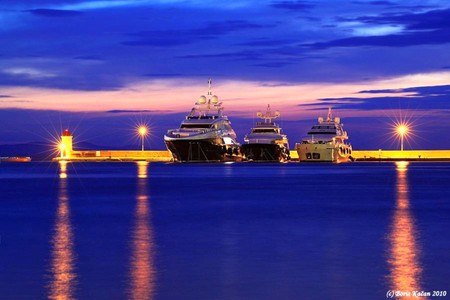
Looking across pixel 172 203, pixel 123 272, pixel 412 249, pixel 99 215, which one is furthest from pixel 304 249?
pixel 172 203

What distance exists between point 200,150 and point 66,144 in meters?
72.6

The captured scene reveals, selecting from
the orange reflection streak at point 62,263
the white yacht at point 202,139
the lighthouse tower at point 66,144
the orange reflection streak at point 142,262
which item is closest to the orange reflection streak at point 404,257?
the orange reflection streak at point 142,262

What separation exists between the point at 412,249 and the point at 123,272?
740cm

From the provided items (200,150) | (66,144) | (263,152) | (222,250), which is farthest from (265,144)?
(222,250)

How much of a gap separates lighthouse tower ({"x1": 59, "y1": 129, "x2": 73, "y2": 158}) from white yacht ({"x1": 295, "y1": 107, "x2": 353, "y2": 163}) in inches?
2355

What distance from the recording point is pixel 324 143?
144 meters

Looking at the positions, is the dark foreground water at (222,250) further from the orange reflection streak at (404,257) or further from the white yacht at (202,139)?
the white yacht at (202,139)

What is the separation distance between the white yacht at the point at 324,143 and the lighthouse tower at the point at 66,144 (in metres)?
59.8

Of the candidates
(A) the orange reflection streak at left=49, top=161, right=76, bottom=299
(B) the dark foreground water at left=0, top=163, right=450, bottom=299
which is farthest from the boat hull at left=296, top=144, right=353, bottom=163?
(A) the orange reflection streak at left=49, top=161, right=76, bottom=299

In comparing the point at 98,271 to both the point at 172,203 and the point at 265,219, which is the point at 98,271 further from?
the point at 172,203

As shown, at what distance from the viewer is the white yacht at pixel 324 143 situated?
471ft

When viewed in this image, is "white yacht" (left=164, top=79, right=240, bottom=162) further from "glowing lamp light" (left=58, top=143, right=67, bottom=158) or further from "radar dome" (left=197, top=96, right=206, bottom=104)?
"glowing lamp light" (left=58, top=143, right=67, bottom=158)

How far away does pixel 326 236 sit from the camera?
25.8 meters

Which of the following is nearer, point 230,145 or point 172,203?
point 172,203
